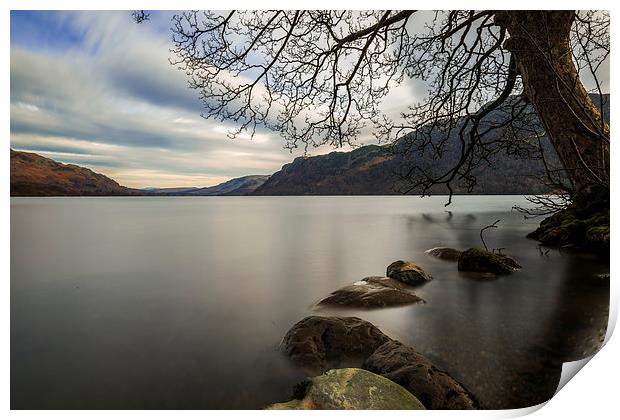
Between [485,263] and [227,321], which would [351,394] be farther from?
[485,263]

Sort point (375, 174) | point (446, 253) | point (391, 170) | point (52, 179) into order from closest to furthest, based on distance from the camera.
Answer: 1. point (52, 179)
2. point (391, 170)
3. point (375, 174)
4. point (446, 253)

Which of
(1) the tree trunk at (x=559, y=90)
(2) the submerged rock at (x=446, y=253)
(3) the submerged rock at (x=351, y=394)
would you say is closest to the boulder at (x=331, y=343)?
(3) the submerged rock at (x=351, y=394)

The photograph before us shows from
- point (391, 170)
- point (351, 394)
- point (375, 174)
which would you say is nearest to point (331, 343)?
point (351, 394)

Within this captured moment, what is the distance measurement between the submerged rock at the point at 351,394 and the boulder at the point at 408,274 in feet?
7.72

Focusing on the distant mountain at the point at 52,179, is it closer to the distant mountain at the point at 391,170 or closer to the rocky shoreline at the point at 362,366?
the distant mountain at the point at 391,170

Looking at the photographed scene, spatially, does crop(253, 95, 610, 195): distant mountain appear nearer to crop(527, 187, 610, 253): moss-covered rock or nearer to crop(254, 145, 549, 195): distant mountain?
crop(254, 145, 549, 195): distant mountain

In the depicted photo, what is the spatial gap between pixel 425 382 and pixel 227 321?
6.58 feet

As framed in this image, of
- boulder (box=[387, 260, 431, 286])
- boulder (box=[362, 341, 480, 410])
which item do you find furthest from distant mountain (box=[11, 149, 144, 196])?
boulder (box=[387, 260, 431, 286])

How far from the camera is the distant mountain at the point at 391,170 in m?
3.77

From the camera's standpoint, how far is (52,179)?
253cm

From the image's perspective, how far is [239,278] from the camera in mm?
4621

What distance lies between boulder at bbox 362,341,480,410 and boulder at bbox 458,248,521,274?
2.64 m

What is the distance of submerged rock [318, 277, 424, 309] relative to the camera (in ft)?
10.8

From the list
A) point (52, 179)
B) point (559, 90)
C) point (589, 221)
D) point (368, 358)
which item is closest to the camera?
point (368, 358)
